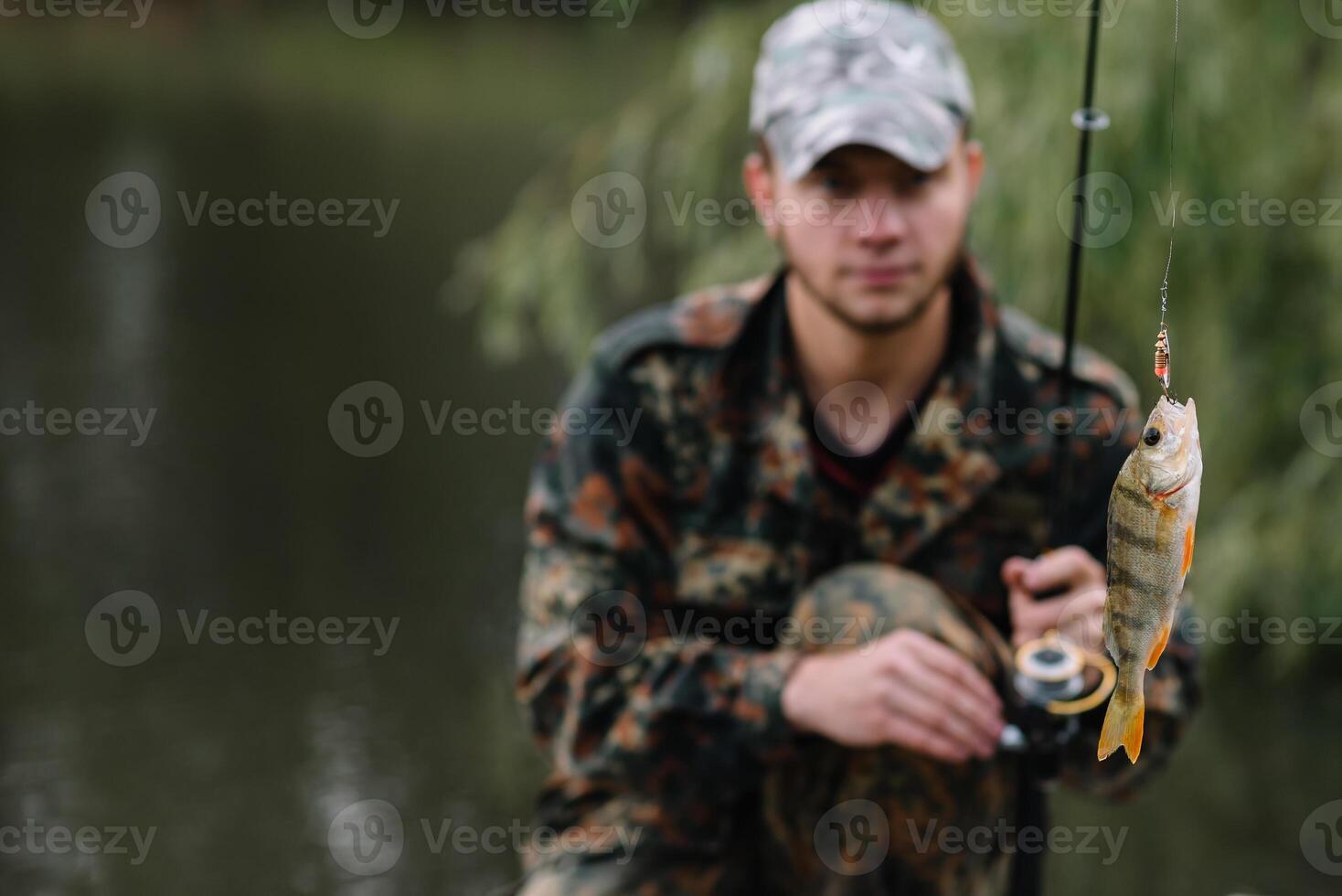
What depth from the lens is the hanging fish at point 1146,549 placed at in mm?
1268

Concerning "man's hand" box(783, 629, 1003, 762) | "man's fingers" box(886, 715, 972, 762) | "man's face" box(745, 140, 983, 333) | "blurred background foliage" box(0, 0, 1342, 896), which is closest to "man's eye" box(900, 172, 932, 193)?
"man's face" box(745, 140, 983, 333)

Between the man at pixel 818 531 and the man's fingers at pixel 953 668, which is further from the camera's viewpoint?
the man at pixel 818 531

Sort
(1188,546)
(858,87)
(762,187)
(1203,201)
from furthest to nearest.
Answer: (1203,201)
(762,187)
(858,87)
(1188,546)

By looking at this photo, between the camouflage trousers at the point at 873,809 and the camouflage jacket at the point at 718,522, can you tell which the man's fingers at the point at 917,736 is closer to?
the camouflage trousers at the point at 873,809

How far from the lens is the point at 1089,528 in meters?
2.67

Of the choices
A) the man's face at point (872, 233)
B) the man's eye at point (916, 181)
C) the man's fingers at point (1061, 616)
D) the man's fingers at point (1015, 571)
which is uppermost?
the man's eye at point (916, 181)

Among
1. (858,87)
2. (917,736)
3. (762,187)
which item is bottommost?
(917,736)

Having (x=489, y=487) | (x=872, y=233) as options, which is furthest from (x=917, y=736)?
(x=489, y=487)

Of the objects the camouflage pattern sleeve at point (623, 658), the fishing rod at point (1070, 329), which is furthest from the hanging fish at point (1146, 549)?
the camouflage pattern sleeve at point (623, 658)

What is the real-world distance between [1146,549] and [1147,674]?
4.24ft

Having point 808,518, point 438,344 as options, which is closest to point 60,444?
point 438,344

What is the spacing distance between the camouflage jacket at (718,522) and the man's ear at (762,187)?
0.10 metres

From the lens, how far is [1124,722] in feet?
4.53

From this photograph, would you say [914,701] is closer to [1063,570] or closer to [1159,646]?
[1063,570]
